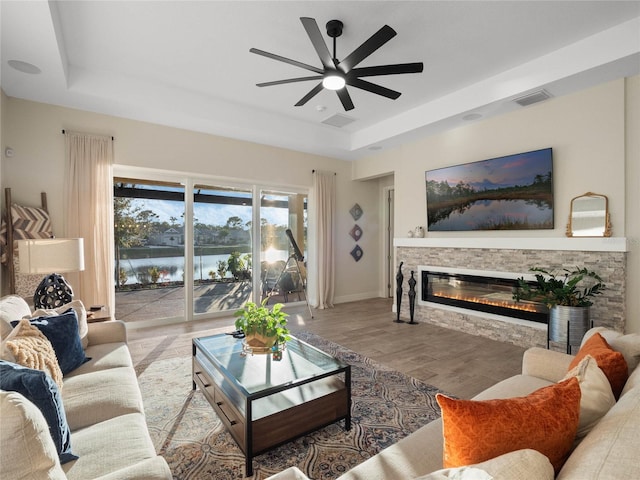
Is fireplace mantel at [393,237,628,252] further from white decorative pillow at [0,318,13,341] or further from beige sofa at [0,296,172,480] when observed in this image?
white decorative pillow at [0,318,13,341]

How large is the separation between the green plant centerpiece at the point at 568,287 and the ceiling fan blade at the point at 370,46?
2.82 m

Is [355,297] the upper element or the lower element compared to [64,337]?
lower

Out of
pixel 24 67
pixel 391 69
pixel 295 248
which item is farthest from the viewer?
pixel 295 248

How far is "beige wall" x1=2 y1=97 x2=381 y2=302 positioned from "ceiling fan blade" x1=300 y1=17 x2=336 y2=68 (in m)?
2.83

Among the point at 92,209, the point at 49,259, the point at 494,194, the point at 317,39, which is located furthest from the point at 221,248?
the point at 494,194

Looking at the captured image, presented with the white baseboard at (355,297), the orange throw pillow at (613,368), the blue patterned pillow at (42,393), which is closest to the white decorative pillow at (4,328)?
the blue patterned pillow at (42,393)

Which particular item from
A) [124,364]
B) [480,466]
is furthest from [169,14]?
[480,466]

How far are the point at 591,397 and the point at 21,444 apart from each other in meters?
1.60

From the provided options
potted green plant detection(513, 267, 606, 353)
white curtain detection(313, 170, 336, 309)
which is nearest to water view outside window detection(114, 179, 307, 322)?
white curtain detection(313, 170, 336, 309)

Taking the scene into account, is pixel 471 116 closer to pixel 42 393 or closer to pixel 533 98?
pixel 533 98

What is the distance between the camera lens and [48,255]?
274 centimetres

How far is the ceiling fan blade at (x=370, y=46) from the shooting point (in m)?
2.25

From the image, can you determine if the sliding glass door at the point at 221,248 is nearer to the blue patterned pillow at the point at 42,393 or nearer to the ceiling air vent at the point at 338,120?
the ceiling air vent at the point at 338,120

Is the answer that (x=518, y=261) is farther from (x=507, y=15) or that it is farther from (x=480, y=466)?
(x=480, y=466)
